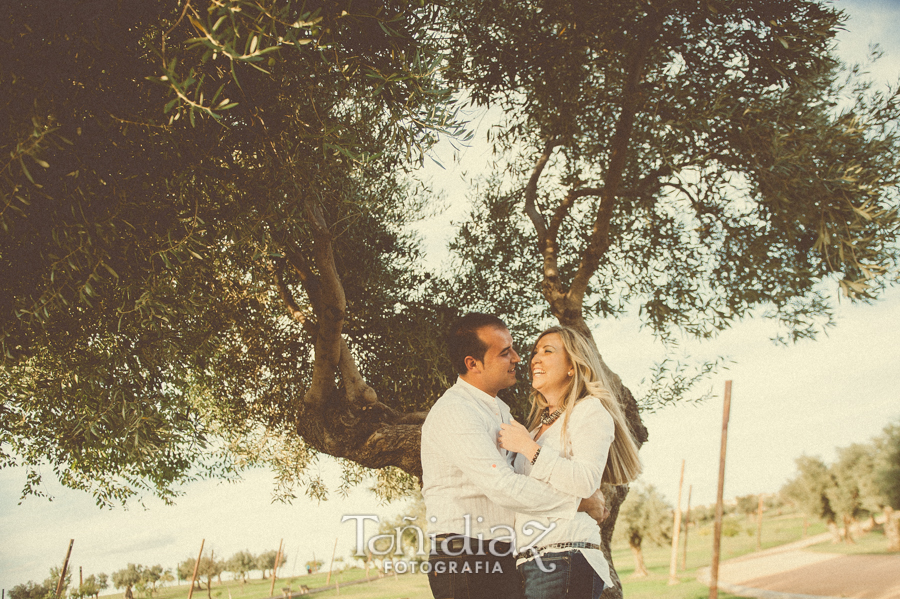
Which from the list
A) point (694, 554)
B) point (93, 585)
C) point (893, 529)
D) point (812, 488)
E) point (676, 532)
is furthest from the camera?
point (694, 554)

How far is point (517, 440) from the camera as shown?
322 centimetres

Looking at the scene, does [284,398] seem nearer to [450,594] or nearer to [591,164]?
[591,164]

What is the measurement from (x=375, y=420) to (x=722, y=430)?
18293mm

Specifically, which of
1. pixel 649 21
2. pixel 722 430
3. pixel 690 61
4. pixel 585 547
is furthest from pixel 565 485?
pixel 722 430

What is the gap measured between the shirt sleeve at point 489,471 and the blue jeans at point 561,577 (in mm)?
215

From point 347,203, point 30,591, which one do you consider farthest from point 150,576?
point 347,203

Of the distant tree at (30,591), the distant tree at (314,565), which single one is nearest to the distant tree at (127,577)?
the distant tree at (30,591)

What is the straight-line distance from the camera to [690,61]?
8.66m

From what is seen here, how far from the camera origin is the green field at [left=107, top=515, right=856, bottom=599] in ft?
89.7

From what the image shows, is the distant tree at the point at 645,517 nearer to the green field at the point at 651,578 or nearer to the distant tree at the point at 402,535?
the green field at the point at 651,578

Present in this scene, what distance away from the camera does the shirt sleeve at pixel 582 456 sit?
293 cm

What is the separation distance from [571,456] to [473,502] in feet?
1.94

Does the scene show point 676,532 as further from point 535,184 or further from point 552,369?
point 552,369


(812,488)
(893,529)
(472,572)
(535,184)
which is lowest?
(893,529)
